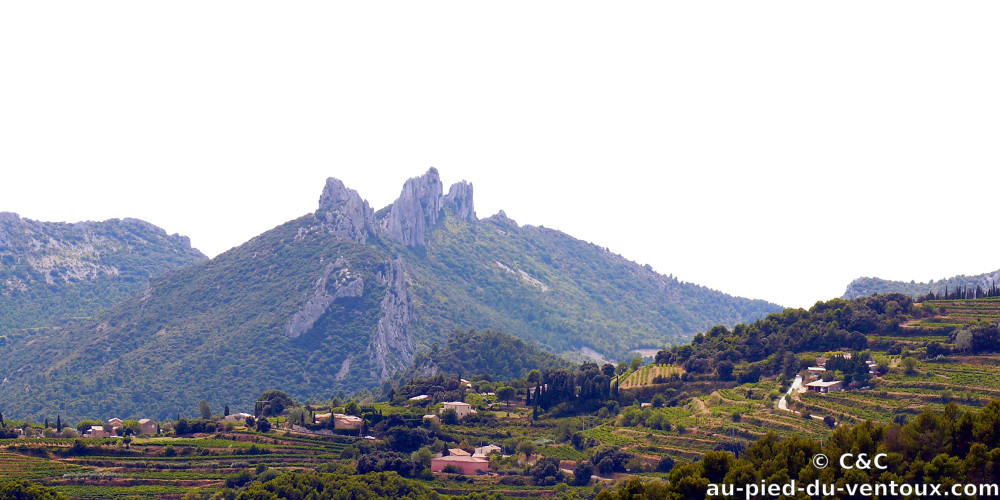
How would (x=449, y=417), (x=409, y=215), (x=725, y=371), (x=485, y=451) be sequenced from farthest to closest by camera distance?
(x=409, y=215) < (x=449, y=417) < (x=725, y=371) < (x=485, y=451)

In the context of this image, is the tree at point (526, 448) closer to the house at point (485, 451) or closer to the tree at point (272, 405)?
the house at point (485, 451)

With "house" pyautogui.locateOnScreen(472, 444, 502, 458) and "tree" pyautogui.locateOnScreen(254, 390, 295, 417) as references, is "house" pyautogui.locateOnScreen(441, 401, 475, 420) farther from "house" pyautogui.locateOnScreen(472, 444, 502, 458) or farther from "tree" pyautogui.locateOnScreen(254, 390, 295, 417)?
"tree" pyautogui.locateOnScreen(254, 390, 295, 417)

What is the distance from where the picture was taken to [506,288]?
200 metres

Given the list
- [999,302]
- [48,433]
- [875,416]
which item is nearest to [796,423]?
[875,416]

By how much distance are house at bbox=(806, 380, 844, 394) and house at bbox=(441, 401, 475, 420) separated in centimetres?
2746

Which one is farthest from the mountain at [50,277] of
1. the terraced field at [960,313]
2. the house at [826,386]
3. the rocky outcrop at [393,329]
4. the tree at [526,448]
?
the terraced field at [960,313]

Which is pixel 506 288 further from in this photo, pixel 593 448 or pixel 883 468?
pixel 883 468

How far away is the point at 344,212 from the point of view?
557 feet

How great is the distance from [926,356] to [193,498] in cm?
4866

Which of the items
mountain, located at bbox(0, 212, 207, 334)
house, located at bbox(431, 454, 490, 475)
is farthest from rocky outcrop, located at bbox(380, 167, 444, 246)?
house, located at bbox(431, 454, 490, 475)

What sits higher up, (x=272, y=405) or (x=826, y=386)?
(x=826, y=386)

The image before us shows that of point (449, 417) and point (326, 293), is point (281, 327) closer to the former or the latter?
point (326, 293)

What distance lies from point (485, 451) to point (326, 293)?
82.6 meters

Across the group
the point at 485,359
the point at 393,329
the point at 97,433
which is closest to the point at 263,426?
the point at 97,433
